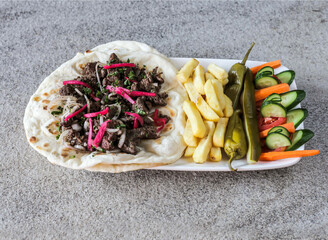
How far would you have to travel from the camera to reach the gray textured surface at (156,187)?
388 centimetres

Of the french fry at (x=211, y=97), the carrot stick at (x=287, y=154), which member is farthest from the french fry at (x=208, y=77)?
the carrot stick at (x=287, y=154)

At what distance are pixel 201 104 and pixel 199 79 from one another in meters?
0.34

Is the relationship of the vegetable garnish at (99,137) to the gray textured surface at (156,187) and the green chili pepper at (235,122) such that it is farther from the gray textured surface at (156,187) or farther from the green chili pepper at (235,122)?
the green chili pepper at (235,122)

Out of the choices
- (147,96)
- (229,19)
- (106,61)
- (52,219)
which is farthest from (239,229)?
(229,19)

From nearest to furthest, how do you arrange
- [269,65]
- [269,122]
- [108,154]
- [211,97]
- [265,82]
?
[108,154], [211,97], [269,122], [265,82], [269,65]

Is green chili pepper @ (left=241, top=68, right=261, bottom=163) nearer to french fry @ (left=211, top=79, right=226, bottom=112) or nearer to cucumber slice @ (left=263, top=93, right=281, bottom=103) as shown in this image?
cucumber slice @ (left=263, top=93, right=281, bottom=103)

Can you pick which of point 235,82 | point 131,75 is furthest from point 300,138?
point 131,75

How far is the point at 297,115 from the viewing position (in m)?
3.99

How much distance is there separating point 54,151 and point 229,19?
4.01 m

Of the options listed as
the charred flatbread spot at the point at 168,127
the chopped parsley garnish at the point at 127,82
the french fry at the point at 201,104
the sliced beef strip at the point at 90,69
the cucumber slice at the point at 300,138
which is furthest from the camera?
the sliced beef strip at the point at 90,69

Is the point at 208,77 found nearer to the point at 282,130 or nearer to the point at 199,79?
the point at 199,79

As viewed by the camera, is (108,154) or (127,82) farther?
(127,82)

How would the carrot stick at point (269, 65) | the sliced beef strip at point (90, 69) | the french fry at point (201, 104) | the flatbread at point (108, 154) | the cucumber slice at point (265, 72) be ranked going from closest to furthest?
the flatbread at point (108, 154)
the french fry at point (201, 104)
the sliced beef strip at point (90, 69)
the cucumber slice at point (265, 72)
the carrot stick at point (269, 65)

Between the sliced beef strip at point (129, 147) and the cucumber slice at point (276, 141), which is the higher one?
the cucumber slice at point (276, 141)
